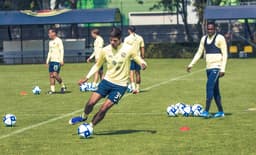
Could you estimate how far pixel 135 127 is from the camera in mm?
14891

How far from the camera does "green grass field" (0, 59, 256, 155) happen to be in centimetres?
1190

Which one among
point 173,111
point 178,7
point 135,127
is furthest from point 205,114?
point 178,7

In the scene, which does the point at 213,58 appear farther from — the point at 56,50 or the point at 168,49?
the point at 168,49

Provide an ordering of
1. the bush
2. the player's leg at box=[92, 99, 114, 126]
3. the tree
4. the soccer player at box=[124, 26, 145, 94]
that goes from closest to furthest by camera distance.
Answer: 1. the player's leg at box=[92, 99, 114, 126]
2. the soccer player at box=[124, 26, 145, 94]
3. the bush
4. the tree

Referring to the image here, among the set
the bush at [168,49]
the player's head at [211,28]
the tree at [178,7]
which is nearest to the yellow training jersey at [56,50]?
the player's head at [211,28]

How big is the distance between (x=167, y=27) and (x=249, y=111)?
160 feet

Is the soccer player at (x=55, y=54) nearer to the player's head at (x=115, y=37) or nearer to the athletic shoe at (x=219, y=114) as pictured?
the athletic shoe at (x=219, y=114)

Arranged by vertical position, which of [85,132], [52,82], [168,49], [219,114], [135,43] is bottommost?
[168,49]

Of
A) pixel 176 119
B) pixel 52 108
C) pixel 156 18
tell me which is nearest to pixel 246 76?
pixel 52 108

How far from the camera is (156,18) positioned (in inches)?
3351

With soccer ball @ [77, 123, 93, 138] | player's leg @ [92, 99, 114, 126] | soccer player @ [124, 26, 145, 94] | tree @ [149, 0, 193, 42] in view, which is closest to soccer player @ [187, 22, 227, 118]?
player's leg @ [92, 99, 114, 126]

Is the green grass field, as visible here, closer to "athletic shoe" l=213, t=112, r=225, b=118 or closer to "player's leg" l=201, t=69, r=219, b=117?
"athletic shoe" l=213, t=112, r=225, b=118

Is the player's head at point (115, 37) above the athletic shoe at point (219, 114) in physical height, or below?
above

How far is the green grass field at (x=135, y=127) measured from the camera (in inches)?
468
